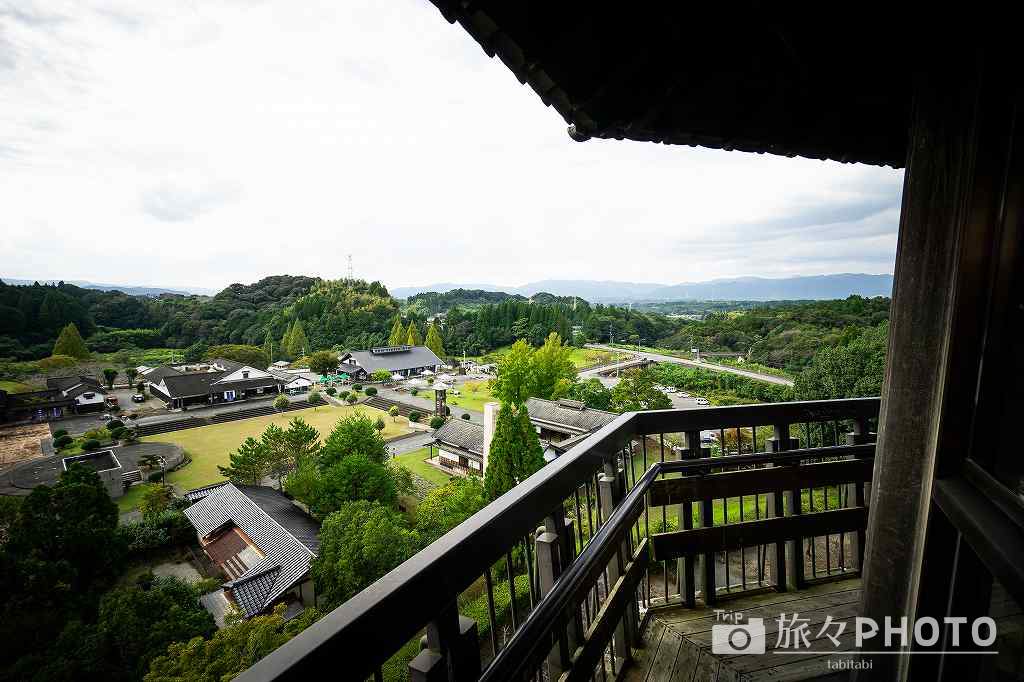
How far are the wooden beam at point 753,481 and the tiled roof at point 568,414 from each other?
10.5 metres

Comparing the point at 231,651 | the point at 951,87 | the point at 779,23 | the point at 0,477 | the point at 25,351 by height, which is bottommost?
the point at 0,477

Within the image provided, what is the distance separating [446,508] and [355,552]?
196 centimetres

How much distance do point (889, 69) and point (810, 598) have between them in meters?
1.80

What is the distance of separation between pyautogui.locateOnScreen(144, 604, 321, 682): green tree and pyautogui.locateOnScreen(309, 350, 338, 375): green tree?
78.1ft

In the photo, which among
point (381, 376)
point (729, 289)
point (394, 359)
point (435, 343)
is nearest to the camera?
point (381, 376)

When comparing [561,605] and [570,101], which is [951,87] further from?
[561,605]

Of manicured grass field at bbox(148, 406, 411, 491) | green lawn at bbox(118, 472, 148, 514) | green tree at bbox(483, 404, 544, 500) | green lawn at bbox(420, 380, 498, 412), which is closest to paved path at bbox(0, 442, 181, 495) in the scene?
manicured grass field at bbox(148, 406, 411, 491)

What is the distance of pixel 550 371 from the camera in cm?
1706

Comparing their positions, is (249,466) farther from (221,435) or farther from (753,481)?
(753,481)

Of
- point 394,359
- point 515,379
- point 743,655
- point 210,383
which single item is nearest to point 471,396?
point 515,379

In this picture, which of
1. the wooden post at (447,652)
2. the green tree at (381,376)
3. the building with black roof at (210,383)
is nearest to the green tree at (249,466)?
the building with black roof at (210,383)

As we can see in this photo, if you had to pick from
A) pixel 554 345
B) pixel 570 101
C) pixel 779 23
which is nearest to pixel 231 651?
pixel 570 101

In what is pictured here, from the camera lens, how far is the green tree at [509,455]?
26.0 feet

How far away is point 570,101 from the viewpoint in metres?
0.98
